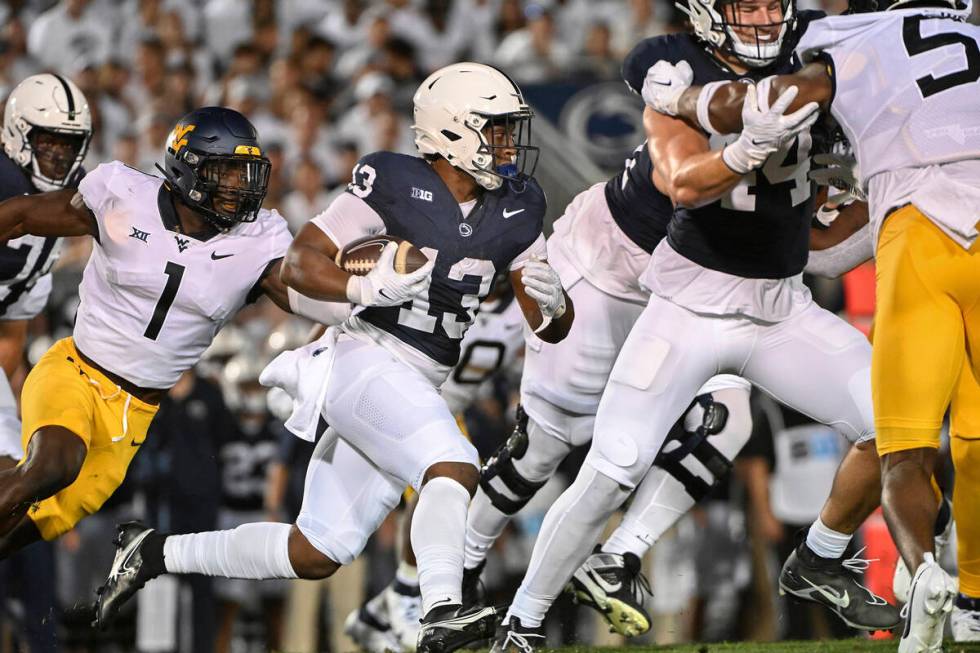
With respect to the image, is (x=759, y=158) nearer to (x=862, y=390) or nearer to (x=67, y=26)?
(x=862, y=390)

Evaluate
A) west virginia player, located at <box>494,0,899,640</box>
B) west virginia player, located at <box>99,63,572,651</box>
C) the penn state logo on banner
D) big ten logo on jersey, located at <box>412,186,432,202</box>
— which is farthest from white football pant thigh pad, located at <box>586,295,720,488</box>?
the penn state logo on banner

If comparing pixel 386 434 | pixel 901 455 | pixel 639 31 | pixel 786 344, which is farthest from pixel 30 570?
pixel 639 31

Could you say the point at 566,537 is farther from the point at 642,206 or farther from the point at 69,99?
the point at 69,99

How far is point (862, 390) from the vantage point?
179 inches

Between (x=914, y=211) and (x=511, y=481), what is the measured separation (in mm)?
2063

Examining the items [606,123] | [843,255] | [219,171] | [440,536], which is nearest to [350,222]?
[219,171]

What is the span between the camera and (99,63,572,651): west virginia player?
4.37 meters

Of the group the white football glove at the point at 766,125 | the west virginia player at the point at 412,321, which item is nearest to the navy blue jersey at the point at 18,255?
the west virginia player at the point at 412,321

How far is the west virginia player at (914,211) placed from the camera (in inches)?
155

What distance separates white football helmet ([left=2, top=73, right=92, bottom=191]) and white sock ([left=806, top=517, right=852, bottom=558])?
3.23m

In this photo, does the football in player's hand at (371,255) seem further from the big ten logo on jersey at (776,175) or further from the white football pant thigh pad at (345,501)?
the big ten logo on jersey at (776,175)

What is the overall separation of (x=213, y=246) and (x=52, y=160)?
117 cm

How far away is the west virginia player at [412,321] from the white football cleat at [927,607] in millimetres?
1236

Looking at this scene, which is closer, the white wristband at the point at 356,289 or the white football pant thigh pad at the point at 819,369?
the white wristband at the point at 356,289
